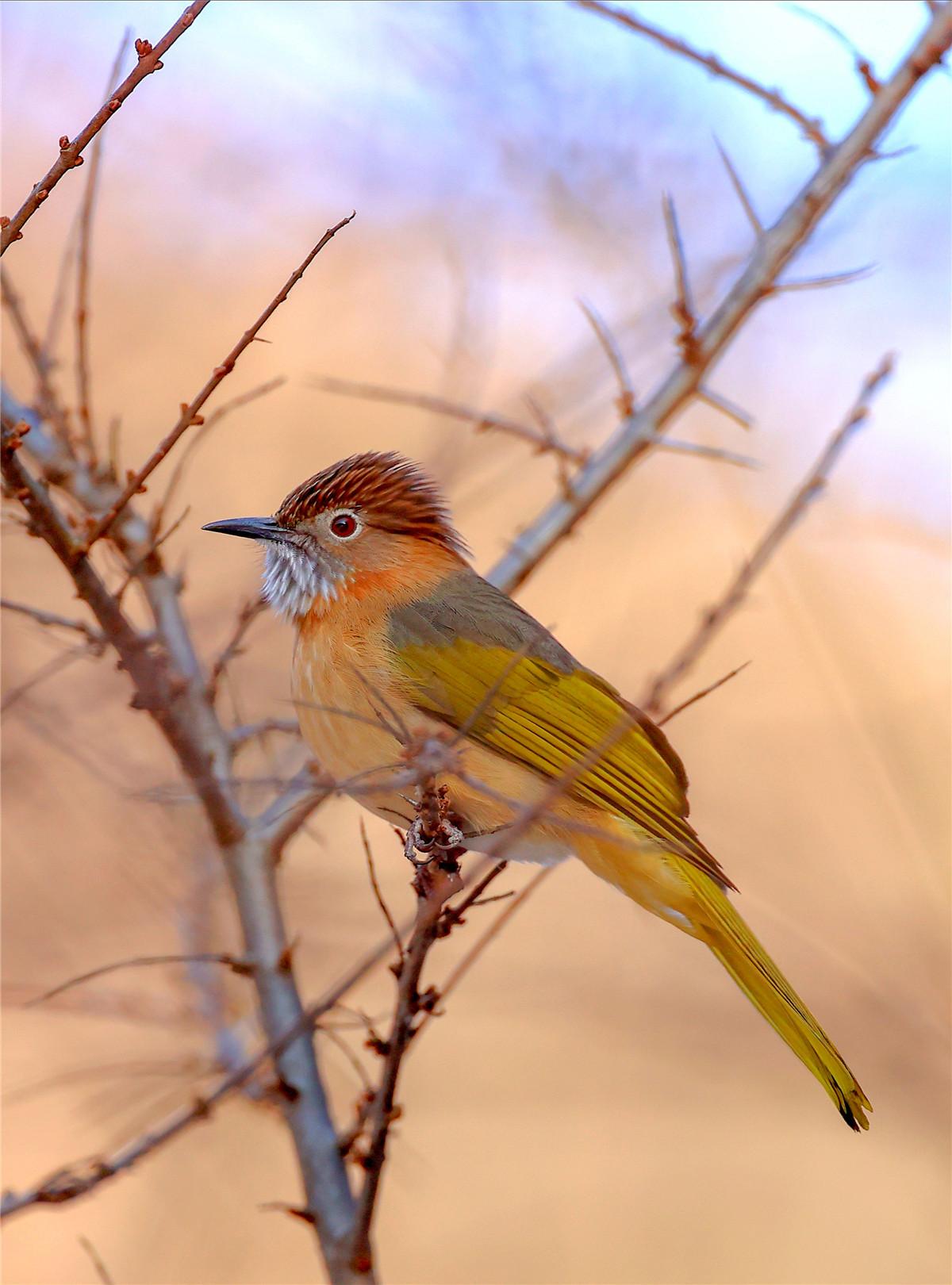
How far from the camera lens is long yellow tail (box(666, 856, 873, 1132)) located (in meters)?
3.09

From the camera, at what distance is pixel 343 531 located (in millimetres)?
4012

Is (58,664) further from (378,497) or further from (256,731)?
(378,497)

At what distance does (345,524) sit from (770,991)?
2.08 meters

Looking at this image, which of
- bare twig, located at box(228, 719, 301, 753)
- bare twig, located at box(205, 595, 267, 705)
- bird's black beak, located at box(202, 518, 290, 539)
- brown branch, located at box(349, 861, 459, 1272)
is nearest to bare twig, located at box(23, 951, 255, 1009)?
brown branch, located at box(349, 861, 459, 1272)

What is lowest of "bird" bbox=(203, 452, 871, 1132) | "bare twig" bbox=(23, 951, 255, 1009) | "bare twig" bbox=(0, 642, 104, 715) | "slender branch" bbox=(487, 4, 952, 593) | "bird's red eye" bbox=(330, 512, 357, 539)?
"bare twig" bbox=(23, 951, 255, 1009)

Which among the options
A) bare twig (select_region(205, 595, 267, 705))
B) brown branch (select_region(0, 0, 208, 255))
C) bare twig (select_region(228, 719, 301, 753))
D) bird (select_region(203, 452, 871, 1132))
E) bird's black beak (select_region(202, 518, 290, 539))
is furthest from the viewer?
bird's black beak (select_region(202, 518, 290, 539))

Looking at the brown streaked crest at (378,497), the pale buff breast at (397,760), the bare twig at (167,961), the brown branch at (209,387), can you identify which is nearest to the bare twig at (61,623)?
the brown branch at (209,387)

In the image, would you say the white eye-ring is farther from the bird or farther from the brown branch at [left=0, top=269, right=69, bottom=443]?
the brown branch at [left=0, top=269, right=69, bottom=443]

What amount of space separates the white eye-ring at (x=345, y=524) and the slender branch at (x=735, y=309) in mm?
520

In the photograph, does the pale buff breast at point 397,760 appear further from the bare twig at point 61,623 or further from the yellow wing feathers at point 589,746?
the bare twig at point 61,623

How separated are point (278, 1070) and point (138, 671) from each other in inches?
46.6

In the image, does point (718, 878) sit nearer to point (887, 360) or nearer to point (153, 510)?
point (887, 360)

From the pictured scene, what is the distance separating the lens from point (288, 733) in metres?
3.83

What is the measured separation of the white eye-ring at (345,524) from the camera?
4.00 metres
